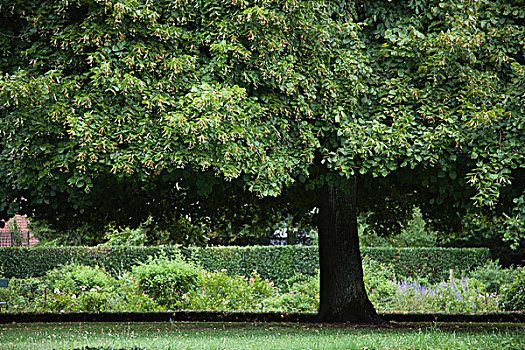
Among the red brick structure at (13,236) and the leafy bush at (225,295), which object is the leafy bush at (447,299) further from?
the red brick structure at (13,236)

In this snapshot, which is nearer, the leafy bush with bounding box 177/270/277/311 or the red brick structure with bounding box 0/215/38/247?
the leafy bush with bounding box 177/270/277/311

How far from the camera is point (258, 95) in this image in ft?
24.7

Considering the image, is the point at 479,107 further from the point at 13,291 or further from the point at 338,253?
the point at 13,291

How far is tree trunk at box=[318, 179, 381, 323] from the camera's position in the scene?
9812 mm

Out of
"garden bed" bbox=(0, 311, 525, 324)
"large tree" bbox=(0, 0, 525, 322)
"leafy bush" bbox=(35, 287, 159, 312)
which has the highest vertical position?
"large tree" bbox=(0, 0, 525, 322)

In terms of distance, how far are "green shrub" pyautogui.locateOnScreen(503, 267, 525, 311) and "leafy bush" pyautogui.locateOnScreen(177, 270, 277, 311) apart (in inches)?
220

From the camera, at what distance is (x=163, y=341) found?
7.57 meters

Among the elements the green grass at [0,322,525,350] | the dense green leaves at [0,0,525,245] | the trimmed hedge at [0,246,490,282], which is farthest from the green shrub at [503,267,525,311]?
Result: the dense green leaves at [0,0,525,245]

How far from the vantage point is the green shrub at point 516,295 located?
13570mm

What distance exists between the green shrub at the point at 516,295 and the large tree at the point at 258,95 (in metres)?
6.38

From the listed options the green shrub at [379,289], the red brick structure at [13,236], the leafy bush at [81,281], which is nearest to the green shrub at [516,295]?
the green shrub at [379,289]

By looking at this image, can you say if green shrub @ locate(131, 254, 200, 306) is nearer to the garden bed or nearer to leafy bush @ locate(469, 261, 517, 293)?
the garden bed

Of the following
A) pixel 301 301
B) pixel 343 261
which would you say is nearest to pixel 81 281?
pixel 301 301

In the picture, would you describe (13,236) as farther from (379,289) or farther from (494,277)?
(494,277)
